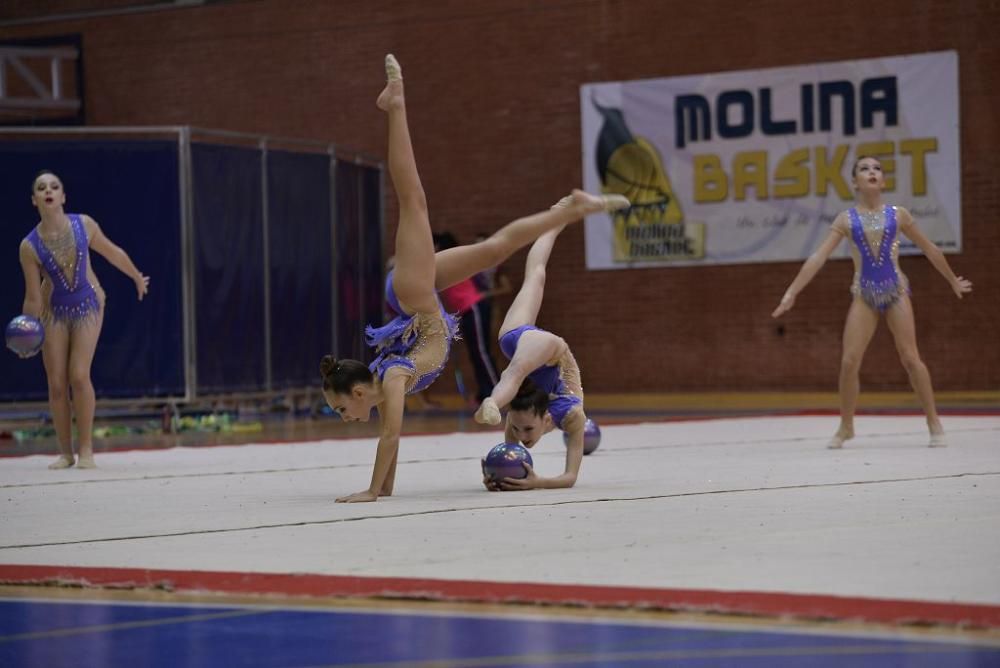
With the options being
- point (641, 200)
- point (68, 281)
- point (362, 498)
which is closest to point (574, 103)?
point (641, 200)

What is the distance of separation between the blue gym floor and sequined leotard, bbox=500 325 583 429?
3.42m

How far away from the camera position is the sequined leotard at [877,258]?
9.48 metres

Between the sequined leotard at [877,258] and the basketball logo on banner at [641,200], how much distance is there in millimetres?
6635

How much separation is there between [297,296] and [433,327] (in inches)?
317

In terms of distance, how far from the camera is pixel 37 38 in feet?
62.9

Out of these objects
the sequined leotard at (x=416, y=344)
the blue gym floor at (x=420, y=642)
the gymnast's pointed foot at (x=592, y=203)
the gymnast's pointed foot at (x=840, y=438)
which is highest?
the gymnast's pointed foot at (x=592, y=203)

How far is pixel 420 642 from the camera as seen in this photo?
362 centimetres

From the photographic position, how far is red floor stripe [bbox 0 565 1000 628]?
377cm

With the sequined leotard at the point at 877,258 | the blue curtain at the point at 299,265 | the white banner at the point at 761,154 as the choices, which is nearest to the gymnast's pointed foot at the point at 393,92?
the sequined leotard at the point at 877,258

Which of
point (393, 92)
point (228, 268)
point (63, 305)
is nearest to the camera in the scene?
point (393, 92)

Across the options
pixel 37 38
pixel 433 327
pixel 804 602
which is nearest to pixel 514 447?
pixel 433 327

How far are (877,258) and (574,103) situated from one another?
7712 mm

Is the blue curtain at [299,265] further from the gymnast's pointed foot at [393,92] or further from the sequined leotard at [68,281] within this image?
the gymnast's pointed foot at [393,92]

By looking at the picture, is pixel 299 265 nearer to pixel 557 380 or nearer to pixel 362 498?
pixel 557 380
